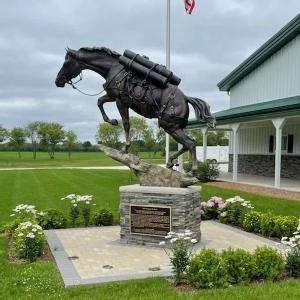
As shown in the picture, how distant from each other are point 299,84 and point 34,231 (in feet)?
61.3

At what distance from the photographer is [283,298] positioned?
5691mm

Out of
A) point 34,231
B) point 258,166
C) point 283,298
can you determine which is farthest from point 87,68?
point 258,166

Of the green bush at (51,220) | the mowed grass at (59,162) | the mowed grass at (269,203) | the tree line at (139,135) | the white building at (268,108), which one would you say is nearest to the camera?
the green bush at (51,220)

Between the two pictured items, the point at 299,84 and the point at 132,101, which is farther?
the point at 299,84

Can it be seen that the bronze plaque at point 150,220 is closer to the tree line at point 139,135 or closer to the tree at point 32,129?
the tree line at point 139,135

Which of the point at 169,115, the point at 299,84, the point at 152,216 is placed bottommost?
the point at 152,216

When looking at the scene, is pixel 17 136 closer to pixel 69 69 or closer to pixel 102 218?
pixel 102 218

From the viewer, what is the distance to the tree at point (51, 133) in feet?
196

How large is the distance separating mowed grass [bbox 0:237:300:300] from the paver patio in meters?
0.32

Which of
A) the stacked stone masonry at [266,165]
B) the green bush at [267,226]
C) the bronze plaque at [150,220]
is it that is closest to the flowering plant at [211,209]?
the green bush at [267,226]

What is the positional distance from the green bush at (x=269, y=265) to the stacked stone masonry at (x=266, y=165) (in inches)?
724

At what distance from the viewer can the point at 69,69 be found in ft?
32.0

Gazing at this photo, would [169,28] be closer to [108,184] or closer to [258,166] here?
[108,184]

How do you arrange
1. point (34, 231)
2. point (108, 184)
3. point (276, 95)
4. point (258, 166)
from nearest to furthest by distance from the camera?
point (34, 231) < point (108, 184) < point (276, 95) < point (258, 166)
